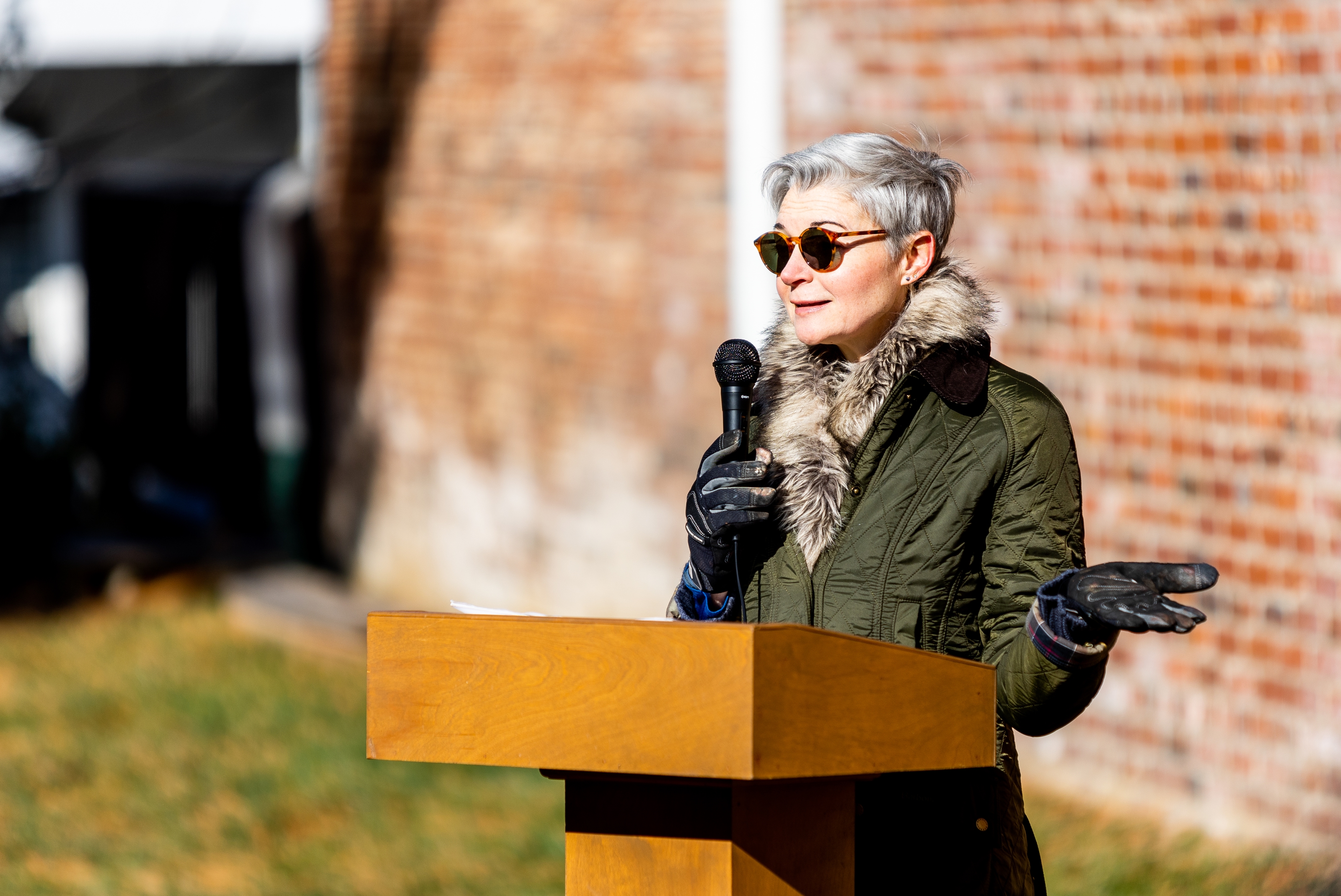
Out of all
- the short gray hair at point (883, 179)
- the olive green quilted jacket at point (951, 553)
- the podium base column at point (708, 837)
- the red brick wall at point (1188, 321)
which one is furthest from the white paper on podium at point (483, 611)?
the red brick wall at point (1188, 321)

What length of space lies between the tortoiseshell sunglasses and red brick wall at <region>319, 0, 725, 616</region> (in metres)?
4.67

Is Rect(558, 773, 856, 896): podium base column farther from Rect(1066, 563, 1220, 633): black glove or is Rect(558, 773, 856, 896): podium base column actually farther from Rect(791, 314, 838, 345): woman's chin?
Rect(791, 314, 838, 345): woman's chin

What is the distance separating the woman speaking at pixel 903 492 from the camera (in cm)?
238

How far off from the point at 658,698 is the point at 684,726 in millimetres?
45

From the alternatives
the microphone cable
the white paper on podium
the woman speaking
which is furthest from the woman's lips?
the white paper on podium

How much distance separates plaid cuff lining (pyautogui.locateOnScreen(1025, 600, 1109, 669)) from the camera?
2148mm

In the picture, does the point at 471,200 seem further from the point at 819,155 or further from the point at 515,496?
the point at 819,155

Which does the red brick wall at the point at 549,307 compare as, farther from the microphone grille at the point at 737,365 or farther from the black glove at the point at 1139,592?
the black glove at the point at 1139,592

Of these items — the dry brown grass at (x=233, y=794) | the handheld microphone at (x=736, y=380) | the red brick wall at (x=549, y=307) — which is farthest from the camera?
the red brick wall at (x=549, y=307)

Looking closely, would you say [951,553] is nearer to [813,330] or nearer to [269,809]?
[813,330]

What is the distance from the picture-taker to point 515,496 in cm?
878

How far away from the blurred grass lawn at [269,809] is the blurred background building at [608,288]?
46cm

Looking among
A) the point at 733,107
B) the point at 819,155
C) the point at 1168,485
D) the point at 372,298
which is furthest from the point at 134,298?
the point at 819,155

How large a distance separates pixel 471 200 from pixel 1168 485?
489cm
